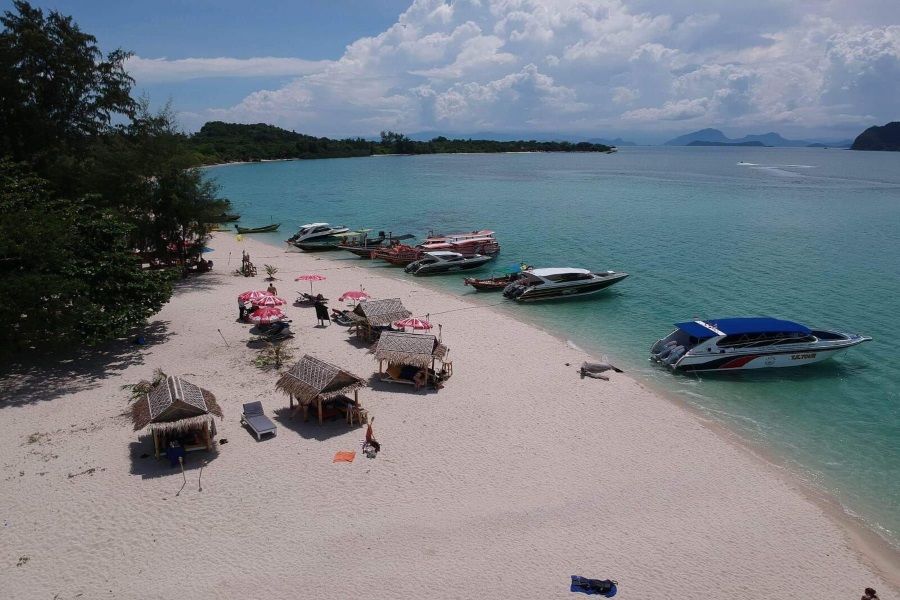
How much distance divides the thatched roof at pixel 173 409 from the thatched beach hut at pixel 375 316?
28.4 ft

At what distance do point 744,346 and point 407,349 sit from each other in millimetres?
13394

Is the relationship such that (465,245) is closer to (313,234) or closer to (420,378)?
(313,234)

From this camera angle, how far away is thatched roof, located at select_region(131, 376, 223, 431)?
14102 mm

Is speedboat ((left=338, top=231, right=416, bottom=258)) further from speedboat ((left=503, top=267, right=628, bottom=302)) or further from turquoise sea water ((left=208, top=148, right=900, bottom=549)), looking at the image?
speedboat ((left=503, top=267, right=628, bottom=302))

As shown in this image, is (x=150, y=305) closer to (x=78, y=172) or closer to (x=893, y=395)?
(x=78, y=172)

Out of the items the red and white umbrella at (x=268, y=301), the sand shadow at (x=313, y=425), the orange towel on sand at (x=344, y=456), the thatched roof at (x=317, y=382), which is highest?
the red and white umbrella at (x=268, y=301)

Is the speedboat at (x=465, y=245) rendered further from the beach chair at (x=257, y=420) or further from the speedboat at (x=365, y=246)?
the beach chair at (x=257, y=420)

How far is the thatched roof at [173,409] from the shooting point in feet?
46.3

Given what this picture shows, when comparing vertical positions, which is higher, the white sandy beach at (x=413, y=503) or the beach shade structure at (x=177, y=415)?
the beach shade structure at (x=177, y=415)

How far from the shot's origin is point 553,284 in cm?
3155

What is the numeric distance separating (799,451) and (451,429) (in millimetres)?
10514

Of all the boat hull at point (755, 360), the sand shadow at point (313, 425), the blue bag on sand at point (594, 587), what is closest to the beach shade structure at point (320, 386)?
the sand shadow at point (313, 425)

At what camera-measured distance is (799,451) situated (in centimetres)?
1669

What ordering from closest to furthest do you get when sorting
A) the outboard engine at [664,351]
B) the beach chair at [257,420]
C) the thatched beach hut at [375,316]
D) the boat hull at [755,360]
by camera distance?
the beach chair at [257,420]
the boat hull at [755,360]
the outboard engine at [664,351]
the thatched beach hut at [375,316]
